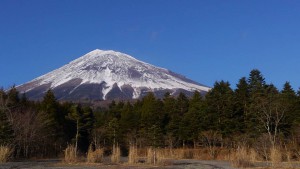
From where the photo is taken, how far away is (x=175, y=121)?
50969mm

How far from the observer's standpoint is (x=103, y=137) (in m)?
55.3

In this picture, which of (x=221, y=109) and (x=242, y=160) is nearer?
(x=242, y=160)

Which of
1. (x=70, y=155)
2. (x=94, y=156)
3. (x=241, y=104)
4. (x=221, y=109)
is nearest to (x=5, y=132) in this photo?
(x=70, y=155)

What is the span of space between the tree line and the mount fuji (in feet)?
278

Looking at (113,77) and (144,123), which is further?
(113,77)

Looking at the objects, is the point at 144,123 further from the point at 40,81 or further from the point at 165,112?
the point at 40,81

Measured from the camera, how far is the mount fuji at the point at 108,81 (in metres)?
149

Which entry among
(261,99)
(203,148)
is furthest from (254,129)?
(203,148)

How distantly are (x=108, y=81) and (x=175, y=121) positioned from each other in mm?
122277

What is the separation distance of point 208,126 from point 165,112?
1007 centimetres

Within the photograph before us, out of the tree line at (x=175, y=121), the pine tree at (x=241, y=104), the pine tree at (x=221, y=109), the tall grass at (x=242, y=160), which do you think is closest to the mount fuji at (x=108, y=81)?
the tree line at (x=175, y=121)

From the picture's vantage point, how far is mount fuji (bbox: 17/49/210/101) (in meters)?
149

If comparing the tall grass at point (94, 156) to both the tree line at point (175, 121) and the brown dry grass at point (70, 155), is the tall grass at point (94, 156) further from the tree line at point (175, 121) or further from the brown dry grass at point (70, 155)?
the tree line at point (175, 121)

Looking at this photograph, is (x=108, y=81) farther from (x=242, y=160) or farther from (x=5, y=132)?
(x=242, y=160)
